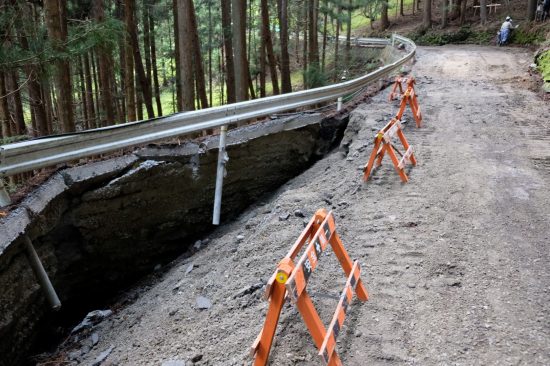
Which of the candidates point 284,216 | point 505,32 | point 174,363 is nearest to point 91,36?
point 284,216

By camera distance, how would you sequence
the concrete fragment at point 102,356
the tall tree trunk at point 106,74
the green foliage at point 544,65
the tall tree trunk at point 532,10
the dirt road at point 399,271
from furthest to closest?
the tall tree trunk at point 532,10 → the green foliage at point 544,65 → the tall tree trunk at point 106,74 → the concrete fragment at point 102,356 → the dirt road at point 399,271

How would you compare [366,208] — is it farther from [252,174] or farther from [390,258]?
[252,174]

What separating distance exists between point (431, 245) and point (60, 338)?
455 centimetres

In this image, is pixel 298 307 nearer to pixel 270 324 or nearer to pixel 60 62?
pixel 270 324

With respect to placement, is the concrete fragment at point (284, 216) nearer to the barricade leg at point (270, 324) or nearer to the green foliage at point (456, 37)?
the barricade leg at point (270, 324)

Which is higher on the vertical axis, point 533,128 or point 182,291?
point 533,128

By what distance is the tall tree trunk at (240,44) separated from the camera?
1223cm

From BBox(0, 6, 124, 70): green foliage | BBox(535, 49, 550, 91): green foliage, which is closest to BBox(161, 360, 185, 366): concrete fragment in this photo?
BBox(0, 6, 124, 70): green foliage

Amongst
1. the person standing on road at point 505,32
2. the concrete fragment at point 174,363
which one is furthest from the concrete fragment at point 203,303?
the person standing on road at point 505,32

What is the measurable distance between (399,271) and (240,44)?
943cm

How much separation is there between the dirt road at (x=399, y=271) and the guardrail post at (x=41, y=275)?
0.68 meters

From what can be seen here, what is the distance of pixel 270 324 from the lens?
3.15m

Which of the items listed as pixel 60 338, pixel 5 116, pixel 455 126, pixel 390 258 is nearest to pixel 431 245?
pixel 390 258

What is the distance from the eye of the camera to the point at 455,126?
10070 millimetres
